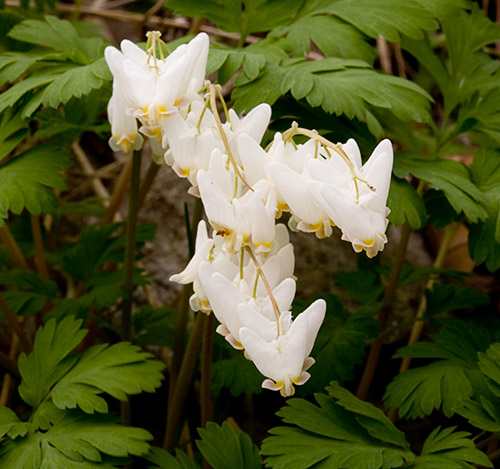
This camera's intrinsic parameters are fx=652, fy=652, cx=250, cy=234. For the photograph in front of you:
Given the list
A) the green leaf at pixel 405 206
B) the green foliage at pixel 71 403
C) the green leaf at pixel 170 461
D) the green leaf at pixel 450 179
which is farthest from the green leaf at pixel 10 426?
the green leaf at pixel 450 179

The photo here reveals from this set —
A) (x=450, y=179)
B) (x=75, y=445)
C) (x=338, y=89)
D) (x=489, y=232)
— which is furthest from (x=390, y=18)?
(x=75, y=445)

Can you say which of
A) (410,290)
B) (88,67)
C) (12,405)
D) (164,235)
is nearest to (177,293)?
(164,235)

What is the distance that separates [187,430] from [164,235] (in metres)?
1.07

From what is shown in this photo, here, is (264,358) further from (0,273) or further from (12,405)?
(12,405)

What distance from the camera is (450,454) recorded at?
129 centimetres

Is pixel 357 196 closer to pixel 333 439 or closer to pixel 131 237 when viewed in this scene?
pixel 333 439

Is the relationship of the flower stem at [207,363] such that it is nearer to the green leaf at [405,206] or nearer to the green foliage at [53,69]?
the green leaf at [405,206]

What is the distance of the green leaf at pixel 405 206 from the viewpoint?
154 cm

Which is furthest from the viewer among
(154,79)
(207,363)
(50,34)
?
(50,34)

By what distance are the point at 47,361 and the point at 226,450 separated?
1.58ft

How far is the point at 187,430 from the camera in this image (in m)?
2.21

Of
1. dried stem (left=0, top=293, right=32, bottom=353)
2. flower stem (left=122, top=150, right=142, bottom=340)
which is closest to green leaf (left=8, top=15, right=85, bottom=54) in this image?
flower stem (left=122, top=150, right=142, bottom=340)

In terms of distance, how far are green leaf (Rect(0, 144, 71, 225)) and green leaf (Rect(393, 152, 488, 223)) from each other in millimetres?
858

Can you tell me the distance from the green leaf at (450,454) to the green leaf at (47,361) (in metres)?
0.82
